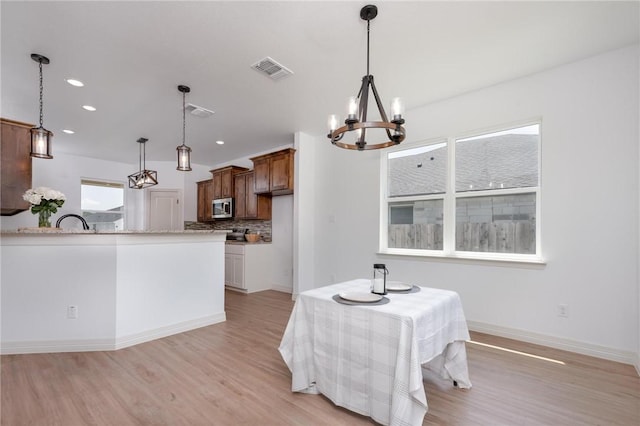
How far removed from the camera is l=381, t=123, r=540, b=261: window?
126 inches

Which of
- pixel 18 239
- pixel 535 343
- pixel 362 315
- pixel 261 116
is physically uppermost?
pixel 261 116

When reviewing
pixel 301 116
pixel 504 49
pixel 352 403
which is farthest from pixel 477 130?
pixel 352 403

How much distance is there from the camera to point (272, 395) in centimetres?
207

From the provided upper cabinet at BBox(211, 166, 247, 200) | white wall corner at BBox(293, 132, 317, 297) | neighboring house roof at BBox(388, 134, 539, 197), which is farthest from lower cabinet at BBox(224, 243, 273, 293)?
neighboring house roof at BBox(388, 134, 539, 197)

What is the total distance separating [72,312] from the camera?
2834mm

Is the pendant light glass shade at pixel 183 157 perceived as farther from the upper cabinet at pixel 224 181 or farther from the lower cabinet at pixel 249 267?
the upper cabinet at pixel 224 181

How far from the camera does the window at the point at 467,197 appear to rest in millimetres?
3189

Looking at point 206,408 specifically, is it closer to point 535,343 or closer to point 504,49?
point 535,343

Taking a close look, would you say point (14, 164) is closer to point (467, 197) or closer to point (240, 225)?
point (240, 225)

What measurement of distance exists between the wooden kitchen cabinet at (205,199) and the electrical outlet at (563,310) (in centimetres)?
636

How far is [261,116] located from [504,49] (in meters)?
2.95

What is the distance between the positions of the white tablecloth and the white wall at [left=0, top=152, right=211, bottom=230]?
19.8 feet

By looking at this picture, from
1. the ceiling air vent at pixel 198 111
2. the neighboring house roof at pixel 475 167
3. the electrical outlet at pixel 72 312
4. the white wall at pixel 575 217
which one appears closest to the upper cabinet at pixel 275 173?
the ceiling air vent at pixel 198 111

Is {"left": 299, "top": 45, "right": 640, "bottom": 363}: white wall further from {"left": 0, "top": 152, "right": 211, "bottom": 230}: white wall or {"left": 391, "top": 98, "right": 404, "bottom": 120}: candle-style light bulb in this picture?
{"left": 0, "top": 152, "right": 211, "bottom": 230}: white wall
